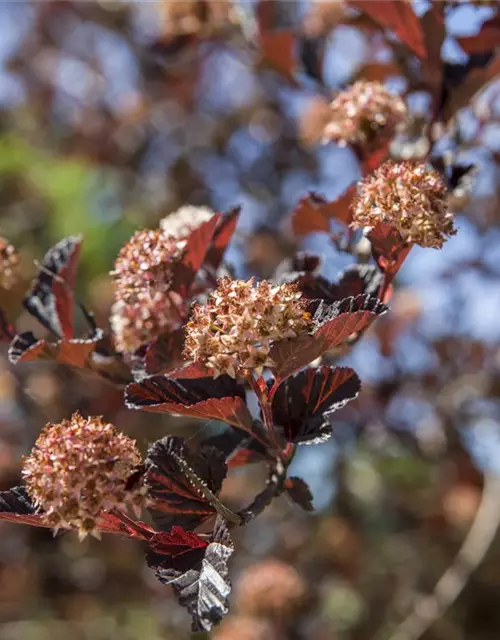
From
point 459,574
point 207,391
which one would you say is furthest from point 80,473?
point 459,574

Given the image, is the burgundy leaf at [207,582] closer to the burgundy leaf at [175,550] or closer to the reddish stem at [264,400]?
the burgundy leaf at [175,550]

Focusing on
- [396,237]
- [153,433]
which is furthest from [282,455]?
[153,433]

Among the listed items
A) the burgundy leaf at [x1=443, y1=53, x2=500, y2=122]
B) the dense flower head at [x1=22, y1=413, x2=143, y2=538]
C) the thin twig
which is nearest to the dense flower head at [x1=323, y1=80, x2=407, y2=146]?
the burgundy leaf at [x1=443, y1=53, x2=500, y2=122]

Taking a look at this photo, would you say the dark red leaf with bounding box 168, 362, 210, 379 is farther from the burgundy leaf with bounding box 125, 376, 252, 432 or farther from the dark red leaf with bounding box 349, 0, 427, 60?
the dark red leaf with bounding box 349, 0, 427, 60

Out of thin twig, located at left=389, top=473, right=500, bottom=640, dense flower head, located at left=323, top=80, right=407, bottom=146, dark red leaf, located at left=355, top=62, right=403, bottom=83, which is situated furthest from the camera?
thin twig, located at left=389, top=473, right=500, bottom=640

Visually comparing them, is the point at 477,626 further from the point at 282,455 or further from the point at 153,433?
the point at 282,455

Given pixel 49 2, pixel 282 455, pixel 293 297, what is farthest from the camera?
pixel 49 2
